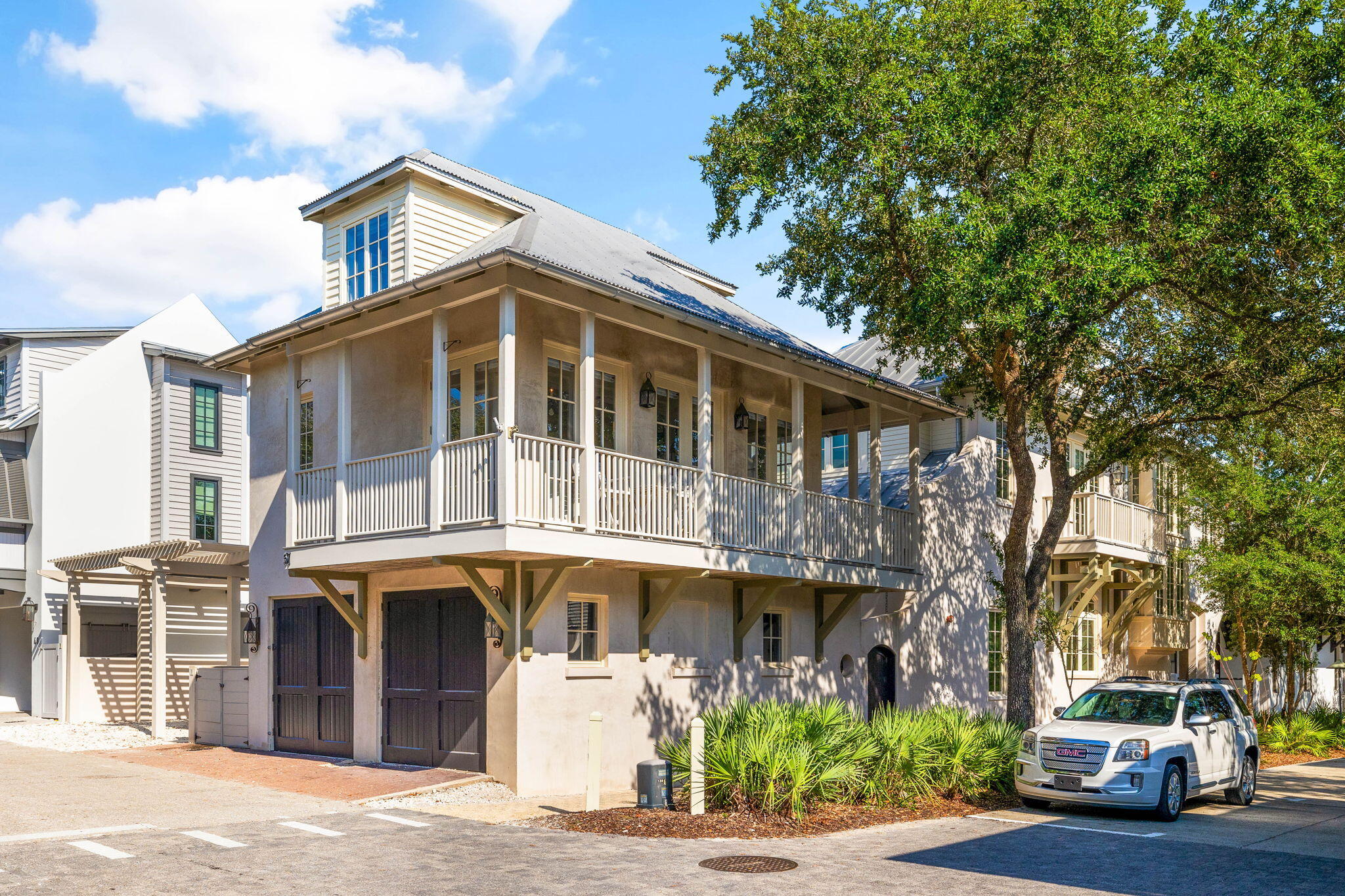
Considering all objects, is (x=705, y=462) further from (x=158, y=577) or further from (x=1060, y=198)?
(x=158, y=577)

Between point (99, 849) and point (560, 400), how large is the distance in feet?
25.2

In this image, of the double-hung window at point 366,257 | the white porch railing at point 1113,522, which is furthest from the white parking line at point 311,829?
the white porch railing at point 1113,522

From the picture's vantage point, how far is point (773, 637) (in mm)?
18281

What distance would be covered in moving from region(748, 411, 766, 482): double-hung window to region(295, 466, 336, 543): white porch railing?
672 cm

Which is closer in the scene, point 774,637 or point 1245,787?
point 1245,787

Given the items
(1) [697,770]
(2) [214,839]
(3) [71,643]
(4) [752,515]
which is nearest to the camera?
(2) [214,839]

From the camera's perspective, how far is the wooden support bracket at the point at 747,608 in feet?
54.9

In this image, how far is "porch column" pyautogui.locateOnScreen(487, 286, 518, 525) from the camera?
12484 mm

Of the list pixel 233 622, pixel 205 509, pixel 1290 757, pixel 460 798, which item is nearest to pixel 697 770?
pixel 460 798

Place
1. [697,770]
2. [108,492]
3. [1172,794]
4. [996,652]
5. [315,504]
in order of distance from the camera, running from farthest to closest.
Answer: [108,492] < [996,652] < [315,504] < [1172,794] < [697,770]

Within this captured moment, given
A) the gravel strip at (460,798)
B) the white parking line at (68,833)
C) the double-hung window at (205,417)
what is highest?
the double-hung window at (205,417)

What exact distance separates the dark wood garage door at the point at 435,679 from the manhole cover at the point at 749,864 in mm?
4938

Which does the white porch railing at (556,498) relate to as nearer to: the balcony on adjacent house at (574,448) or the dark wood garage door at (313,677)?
the balcony on adjacent house at (574,448)

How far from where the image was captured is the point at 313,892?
27.9 feet
